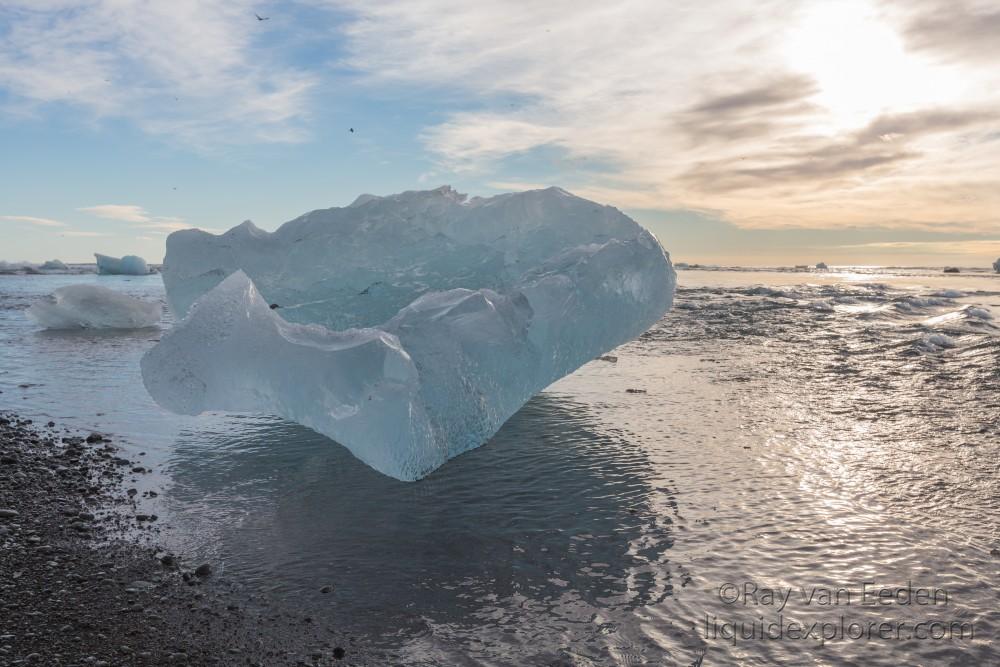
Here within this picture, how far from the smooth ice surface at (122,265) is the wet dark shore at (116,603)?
52928 mm

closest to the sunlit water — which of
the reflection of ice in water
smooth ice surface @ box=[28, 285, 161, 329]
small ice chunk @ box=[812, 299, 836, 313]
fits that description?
the reflection of ice in water

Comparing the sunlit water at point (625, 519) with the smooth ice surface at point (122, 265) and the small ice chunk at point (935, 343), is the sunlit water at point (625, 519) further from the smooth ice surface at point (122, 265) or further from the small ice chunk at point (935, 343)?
the smooth ice surface at point (122, 265)

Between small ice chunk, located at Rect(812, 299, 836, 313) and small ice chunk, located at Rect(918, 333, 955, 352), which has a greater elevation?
small ice chunk, located at Rect(812, 299, 836, 313)

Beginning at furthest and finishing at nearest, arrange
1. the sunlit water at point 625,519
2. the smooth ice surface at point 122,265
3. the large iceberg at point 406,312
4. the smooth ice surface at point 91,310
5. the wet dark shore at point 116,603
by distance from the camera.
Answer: the smooth ice surface at point 122,265
the smooth ice surface at point 91,310
the large iceberg at point 406,312
the sunlit water at point 625,519
the wet dark shore at point 116,603

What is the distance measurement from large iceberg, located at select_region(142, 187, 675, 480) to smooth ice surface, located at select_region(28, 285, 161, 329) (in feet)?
36.3

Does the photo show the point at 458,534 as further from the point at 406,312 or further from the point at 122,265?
the point at 122,265

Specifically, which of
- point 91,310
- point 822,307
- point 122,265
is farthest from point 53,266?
point 822,307

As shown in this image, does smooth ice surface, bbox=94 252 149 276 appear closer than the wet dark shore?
No

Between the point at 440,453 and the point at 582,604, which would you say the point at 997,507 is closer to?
the point at 582,604

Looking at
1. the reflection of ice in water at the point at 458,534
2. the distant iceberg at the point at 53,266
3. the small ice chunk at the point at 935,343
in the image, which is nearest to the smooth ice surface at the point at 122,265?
the distant iceberg at the point at 53,266

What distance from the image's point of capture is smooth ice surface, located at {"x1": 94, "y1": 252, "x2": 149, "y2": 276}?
50.9 m

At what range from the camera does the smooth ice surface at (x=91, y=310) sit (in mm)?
17219

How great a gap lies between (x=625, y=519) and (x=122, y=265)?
56288 millimetres

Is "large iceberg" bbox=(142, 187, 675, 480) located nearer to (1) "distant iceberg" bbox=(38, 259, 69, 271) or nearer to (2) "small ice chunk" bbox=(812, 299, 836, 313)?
(2) "small ice chunk" bbox=(812, 299, 836, 313)
